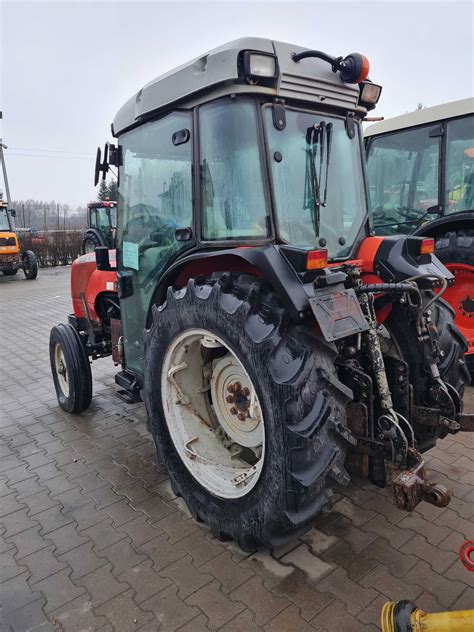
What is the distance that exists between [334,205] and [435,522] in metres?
1.78

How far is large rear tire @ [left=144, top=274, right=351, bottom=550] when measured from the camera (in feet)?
6.05

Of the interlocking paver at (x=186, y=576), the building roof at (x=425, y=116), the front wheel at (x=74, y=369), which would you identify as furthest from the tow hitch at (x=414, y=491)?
the building roof at (x=425, y=116)

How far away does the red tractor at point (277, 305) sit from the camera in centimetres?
188

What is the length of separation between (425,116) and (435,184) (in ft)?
2.23

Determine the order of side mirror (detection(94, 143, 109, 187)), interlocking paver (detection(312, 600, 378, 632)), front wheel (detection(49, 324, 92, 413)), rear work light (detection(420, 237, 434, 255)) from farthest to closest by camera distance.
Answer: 1. front wheel (detection(49, 324, 92, 413))
2. side mirror (detection(94, 143, 109, 187))
3. rear work light (detection(420, 237, 434, 255))
4. interlocking paver (detection(312, 600, 378, 632))

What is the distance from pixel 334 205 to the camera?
8.25ft

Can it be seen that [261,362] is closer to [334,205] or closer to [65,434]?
[334,205]

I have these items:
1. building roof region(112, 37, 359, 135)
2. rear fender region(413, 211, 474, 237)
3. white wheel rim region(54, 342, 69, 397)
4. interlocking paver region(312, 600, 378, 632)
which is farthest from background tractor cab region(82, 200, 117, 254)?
interlocking paver region(312, 600, 378, 632)

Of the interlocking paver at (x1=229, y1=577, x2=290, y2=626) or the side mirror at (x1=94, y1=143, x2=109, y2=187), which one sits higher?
the side mirror at (x1=94, y1=143, x2=109, y2=187)

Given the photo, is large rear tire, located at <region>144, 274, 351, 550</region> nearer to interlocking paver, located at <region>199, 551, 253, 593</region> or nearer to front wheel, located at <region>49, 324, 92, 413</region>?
interlocking paver, located at <region>199, 551, 253, 593</region>

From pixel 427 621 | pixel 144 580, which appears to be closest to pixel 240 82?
pixel 427 621

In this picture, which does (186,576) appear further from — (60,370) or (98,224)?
(98,224)

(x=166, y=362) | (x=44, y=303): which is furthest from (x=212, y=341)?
(x=44, y=303)

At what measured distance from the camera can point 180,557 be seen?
231 centimetres
